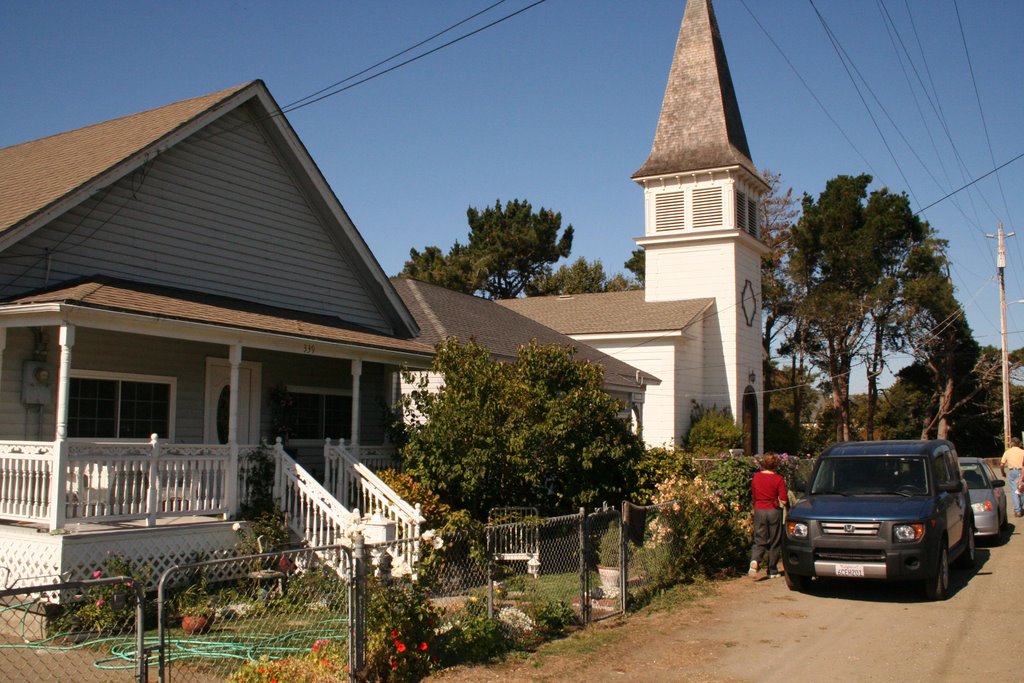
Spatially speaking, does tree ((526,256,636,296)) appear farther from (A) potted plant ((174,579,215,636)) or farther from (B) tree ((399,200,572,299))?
(A) potted plant ((174,579,215,636))

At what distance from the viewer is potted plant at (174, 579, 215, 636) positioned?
9.55m

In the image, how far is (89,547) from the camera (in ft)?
34.0

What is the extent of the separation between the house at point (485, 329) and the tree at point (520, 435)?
3.76 meters

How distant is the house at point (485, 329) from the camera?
2067cm

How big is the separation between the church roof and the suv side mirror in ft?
77.8

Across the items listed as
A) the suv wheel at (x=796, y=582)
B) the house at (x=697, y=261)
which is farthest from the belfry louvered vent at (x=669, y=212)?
the suv wheel at (x=796, y=582)

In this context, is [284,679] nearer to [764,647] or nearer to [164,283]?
[764,647]

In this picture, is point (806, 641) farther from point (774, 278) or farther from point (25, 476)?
point (774, 278)

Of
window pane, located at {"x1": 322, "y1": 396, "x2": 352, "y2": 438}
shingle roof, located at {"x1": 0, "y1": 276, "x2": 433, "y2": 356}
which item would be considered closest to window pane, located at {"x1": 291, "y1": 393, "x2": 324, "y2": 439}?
window pane, located at {"x1": 322, "y1": 396, "x2": 352, "y2": 438}

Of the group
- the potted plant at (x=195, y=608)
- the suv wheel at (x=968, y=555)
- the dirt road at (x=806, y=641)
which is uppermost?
the suv wheel at (x=968, y=555)

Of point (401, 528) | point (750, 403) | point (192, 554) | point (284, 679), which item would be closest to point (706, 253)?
point (750, 403)

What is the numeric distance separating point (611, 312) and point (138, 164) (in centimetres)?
2431

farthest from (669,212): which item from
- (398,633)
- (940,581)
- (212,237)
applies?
(398,633)

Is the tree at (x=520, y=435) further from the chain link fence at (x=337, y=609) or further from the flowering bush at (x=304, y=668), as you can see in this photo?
the flowering bush at (x=304, y=668)
